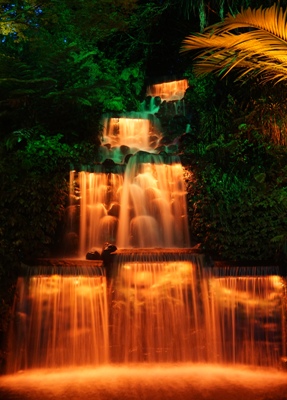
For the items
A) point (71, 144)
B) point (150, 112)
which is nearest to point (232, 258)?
point (71, 144)

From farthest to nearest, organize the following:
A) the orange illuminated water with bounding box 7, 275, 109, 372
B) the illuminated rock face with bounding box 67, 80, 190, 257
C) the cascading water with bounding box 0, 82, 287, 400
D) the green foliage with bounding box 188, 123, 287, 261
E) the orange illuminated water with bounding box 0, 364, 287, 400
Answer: the illuminated rock face with bounding box 67, 80, 190, 257 < the green foliage with bounding box 188, 123, 287, 261 < the orange illuminated water with bounding box 7, 275, 109, 372 < the cascading water with bounding box 0, 82, 287, 400 < the orange illuminated water with bounding box 0, 364, 287, 400

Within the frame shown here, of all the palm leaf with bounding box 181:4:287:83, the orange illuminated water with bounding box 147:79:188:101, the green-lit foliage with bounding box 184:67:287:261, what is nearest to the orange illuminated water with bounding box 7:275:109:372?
the green-lit foliage with bounding box 184:67:287:261

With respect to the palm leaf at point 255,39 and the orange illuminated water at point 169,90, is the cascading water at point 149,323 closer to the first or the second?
the palm leaf at point 255,39

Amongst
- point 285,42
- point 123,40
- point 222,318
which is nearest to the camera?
point 285,42

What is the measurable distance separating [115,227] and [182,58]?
12.3 metres

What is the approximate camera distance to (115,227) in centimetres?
1008

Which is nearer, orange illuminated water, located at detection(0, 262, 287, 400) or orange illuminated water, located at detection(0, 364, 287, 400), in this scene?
orange illuminated water, located at detection(0, 364, 287, 400)

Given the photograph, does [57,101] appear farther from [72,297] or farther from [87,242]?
[72,297]

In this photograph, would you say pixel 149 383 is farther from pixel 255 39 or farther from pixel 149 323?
pixel 255 39

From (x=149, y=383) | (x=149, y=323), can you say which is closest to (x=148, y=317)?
(x=149, y=323)

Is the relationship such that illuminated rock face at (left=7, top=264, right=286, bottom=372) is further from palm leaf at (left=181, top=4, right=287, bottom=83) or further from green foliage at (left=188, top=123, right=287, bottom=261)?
palm leaf at (left=181, top=4, right=287, bottom=83)

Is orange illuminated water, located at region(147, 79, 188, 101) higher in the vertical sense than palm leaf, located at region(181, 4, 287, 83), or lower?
higher

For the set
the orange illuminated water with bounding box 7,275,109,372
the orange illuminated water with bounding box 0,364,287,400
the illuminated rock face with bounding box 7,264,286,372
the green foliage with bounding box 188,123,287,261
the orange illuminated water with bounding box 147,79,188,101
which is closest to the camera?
the orange illuminated water with bounding box 0,364,287,400

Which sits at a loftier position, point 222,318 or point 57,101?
point 57,101
